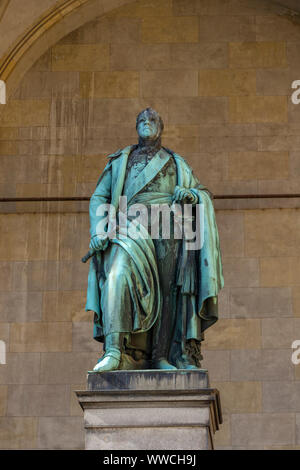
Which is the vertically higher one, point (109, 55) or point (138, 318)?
point (109, 55)

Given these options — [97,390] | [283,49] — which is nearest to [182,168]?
[97,390]

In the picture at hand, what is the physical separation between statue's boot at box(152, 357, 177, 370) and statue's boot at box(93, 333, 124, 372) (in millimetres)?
296

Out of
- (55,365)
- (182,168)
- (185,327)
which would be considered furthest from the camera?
(55,365)

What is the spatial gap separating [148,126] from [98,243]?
114 centimetres

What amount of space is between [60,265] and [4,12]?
316 cm

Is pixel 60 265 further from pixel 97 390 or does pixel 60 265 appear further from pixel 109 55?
pixel 97 390

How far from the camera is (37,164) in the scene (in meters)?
14.0

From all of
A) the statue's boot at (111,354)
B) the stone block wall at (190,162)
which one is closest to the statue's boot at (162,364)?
the statue's boot at (111,354)

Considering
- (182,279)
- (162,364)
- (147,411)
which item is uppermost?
(182,279)

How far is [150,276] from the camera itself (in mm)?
8664

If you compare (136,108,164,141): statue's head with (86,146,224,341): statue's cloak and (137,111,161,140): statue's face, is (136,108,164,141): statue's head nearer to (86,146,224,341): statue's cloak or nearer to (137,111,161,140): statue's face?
(137,111,161,140): statue's face

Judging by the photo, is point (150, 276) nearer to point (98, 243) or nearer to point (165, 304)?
point (165, 304)

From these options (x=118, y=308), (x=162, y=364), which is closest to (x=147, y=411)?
(x=162, y=364)

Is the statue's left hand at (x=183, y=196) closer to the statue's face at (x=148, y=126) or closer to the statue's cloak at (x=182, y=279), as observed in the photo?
the statue's cloak at (x=182, y=279)
